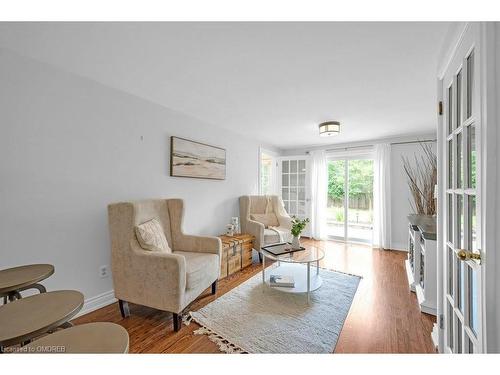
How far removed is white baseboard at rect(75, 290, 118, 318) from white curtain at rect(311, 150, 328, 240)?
4.02 metres

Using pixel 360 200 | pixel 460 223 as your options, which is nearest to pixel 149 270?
pixel 460 223

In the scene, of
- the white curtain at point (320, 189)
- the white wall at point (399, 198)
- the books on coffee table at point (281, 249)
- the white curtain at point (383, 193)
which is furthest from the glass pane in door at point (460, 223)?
the white curtain at point (320, 189)

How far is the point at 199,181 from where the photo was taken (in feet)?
10.7

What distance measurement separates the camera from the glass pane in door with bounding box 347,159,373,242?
15.1ft

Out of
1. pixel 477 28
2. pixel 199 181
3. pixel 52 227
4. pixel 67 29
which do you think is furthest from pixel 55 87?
pixel 477 28

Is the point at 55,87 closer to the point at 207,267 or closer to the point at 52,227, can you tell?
the point at 52,227

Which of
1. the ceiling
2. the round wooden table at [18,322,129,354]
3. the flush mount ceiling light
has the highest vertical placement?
the ceiling

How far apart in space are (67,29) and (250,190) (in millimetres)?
3362

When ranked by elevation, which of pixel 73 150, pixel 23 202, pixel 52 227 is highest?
pixel 73 150

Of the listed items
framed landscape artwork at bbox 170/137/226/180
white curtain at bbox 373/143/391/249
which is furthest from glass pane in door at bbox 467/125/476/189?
white curtain at bbox 373/143/391/249

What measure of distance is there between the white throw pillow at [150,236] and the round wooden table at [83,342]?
1.16 metres

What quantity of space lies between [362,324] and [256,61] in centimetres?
236

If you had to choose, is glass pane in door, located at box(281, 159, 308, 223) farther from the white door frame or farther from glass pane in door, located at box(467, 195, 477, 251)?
the white door frame
